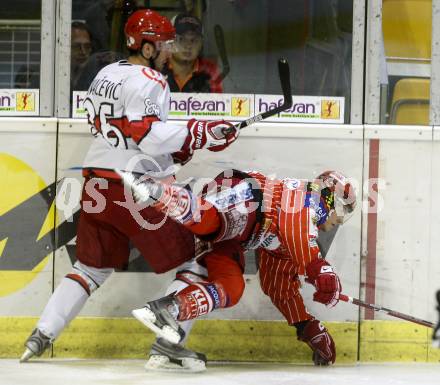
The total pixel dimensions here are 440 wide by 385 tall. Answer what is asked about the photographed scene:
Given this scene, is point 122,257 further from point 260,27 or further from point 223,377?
point 260,27

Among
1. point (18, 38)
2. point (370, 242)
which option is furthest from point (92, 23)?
point (370, 242)

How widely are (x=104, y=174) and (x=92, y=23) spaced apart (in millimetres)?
744

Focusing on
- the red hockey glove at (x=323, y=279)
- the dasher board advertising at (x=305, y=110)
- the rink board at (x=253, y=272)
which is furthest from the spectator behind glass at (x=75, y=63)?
the red hockey glove at (x=323, y=279)

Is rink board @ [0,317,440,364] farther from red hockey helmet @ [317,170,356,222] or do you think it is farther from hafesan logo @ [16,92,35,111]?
hafesan logo @ [16,92,35,111]

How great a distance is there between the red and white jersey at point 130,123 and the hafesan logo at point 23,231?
1.16ft

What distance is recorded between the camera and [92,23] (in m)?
4.66

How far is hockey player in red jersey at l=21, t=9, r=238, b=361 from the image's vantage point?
416cm

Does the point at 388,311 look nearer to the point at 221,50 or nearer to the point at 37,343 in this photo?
the point at 221,50

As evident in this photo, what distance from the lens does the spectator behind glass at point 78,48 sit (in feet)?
15.2

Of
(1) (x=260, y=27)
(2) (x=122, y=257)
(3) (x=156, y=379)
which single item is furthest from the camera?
(1) (x=260, y=27)

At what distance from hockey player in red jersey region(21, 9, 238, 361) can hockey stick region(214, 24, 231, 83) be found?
1.03 ft

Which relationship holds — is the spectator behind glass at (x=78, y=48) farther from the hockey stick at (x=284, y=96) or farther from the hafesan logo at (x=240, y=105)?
the hockey stick at (x=284, y=96)

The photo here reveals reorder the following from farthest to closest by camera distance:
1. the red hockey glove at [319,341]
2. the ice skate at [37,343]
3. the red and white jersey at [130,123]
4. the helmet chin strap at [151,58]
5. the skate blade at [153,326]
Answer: the red hockey glove at [319,341], the helmet chin strap at [151,58], the ice skate at [37,343], the red and white jersey at [130,123], the skate blade at [153,326]

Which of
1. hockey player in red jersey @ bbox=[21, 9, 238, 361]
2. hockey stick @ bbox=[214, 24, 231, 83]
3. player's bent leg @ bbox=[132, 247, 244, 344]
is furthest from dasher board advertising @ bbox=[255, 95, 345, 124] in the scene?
player's bent leg @ bbox=[132, 247, 244, 344]
